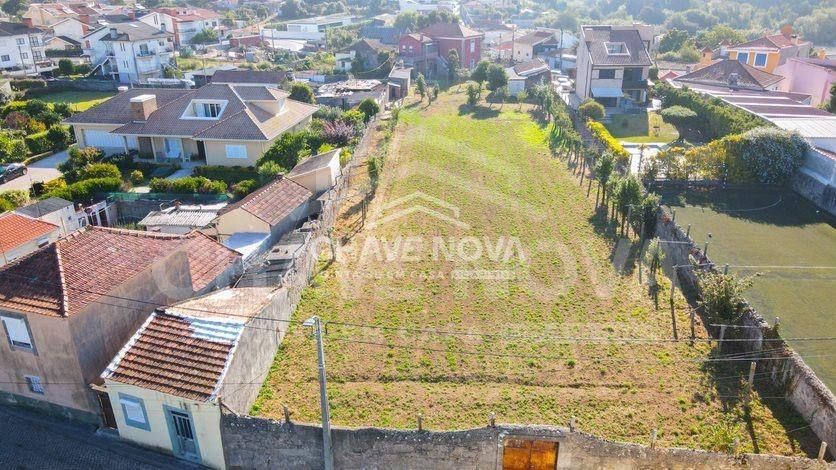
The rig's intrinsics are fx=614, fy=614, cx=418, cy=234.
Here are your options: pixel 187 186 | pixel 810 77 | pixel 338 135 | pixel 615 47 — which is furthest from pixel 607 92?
pixel 187 186

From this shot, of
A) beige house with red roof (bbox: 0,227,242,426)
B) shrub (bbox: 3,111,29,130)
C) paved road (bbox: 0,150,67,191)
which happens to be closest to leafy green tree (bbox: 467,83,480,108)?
paved road (bbox: 0,150,67,191)

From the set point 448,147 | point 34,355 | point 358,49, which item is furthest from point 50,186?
point 358,49

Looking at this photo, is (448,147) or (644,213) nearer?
(644,213)

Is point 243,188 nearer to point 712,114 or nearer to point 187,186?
point 187,186

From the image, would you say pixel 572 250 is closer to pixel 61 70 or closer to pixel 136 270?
pixel 136 270

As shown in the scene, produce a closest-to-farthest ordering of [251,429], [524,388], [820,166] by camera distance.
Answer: [251,429], [524,388], [820,166]

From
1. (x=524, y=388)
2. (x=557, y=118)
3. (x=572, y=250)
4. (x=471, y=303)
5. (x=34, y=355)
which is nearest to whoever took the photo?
(x=34, y=355)

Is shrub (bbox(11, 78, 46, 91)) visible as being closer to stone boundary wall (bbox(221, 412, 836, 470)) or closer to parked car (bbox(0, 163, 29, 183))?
parked car (bbox(0, 163, 29, 183))

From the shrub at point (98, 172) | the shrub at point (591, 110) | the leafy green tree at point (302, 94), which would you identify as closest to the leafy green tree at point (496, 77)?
the shrub at point (591, 110)
